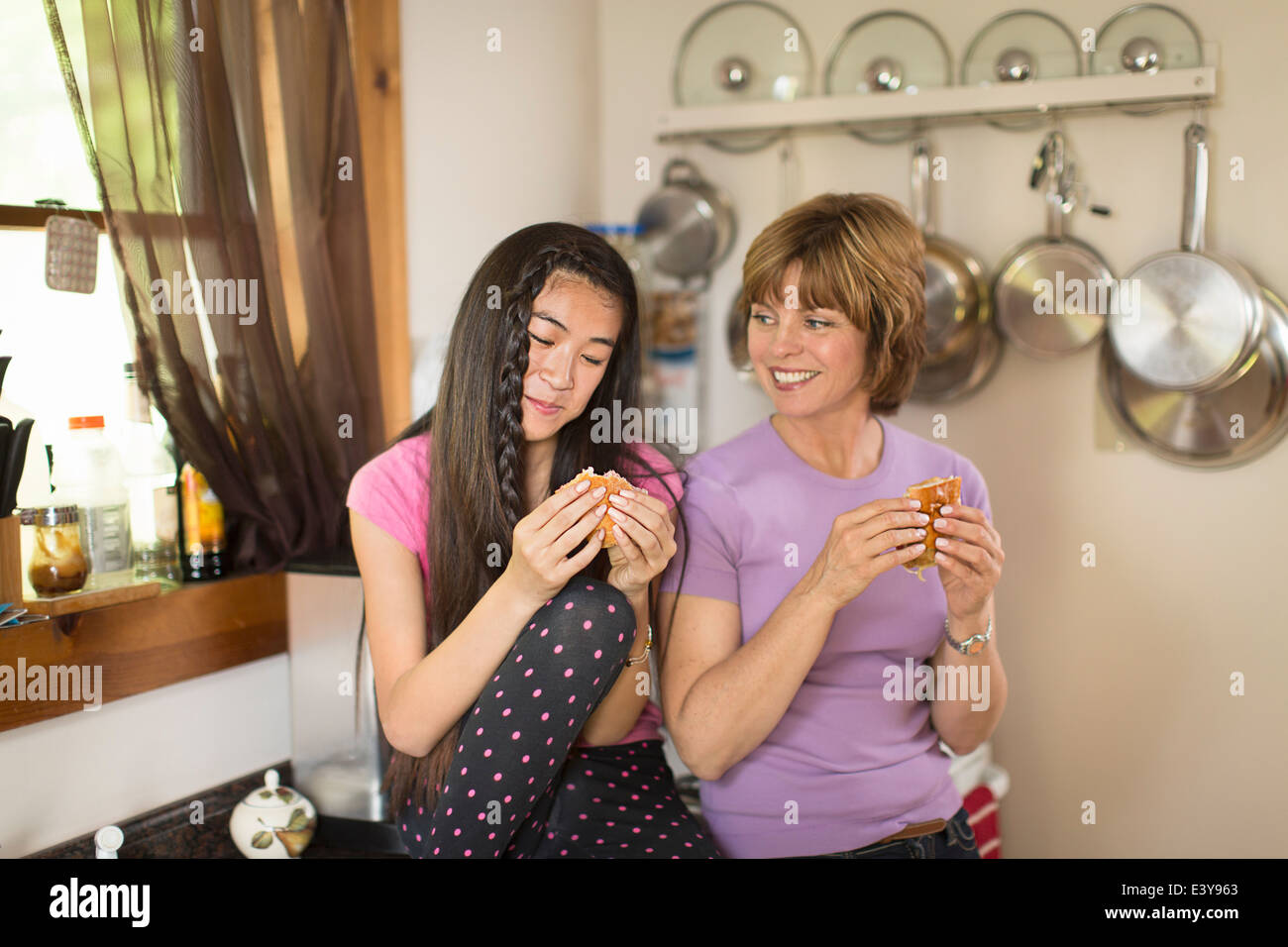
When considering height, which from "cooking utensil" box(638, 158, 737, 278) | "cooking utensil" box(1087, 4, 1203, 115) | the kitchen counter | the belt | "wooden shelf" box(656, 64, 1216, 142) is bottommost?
the kitchen counter

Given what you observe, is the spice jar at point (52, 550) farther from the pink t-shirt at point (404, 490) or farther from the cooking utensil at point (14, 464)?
the pink t-shirt at point (404, 490)

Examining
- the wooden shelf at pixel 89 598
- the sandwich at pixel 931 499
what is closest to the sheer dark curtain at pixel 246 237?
the wooden shelf at pixel 89 598

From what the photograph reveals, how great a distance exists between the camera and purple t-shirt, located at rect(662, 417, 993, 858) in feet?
4.34

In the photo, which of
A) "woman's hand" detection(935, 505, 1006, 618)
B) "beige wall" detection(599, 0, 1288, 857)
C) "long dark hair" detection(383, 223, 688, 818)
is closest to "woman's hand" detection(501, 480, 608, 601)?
"long dark hair" detection(383, 223, 688, 818)

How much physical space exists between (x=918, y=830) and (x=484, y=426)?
70 centimetres

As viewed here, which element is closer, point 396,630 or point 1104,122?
point 396,630

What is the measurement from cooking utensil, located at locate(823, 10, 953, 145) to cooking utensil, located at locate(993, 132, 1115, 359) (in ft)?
0.87

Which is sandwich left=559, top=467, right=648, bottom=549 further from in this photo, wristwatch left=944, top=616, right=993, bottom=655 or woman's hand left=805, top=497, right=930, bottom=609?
wristwatch left=944, top=616, right=993, bottom=655

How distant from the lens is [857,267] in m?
1.31
